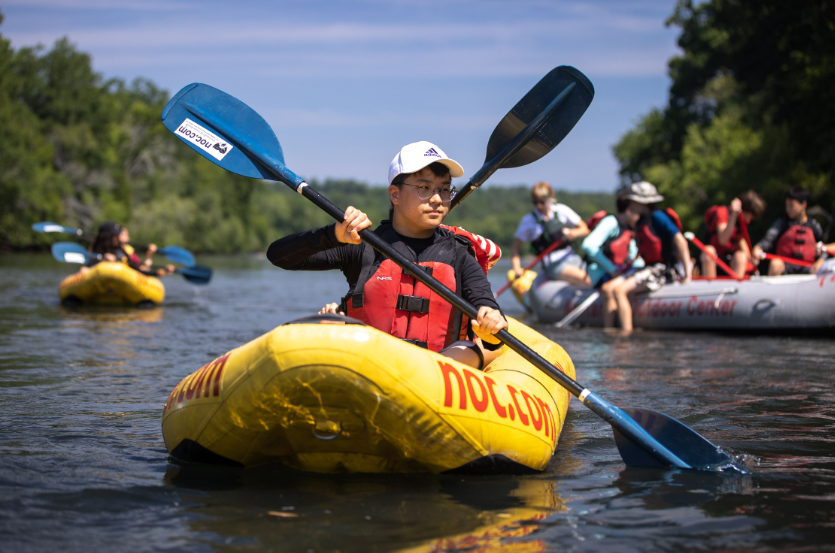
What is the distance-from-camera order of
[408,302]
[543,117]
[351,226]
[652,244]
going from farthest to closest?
[652,244] → [543,117] → [408,302] → [351,226]

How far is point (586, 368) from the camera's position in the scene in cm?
598

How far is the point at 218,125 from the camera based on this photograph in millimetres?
4102

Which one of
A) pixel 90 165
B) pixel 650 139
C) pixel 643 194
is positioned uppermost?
pixel 650 139

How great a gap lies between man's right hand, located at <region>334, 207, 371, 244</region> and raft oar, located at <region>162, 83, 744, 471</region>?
36mm

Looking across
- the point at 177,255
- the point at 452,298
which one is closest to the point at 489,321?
the point at 452,298

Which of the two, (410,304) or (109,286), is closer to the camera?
(410,304)

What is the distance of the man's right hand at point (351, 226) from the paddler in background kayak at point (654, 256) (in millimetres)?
5987

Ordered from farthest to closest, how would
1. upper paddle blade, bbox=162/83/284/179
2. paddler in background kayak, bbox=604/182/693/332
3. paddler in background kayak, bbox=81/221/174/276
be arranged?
paddler in background kayak, bbox=81/221/174/276 → paddler in background kayak, bbox=604/182/693/332 → upper paddle blade, bbox=162/83/284/179

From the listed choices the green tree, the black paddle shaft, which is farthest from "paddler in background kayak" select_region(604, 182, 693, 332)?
the green tree

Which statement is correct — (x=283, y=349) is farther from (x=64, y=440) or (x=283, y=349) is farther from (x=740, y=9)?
(x=740, y=9)

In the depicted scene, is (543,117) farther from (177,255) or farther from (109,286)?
(177,255)

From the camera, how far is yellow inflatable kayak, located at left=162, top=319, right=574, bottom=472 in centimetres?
254

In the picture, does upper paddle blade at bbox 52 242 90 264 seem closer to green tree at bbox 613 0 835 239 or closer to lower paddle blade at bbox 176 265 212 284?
lower paddle blade at bbox 176 265 212 284

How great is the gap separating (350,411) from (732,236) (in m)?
7.63
